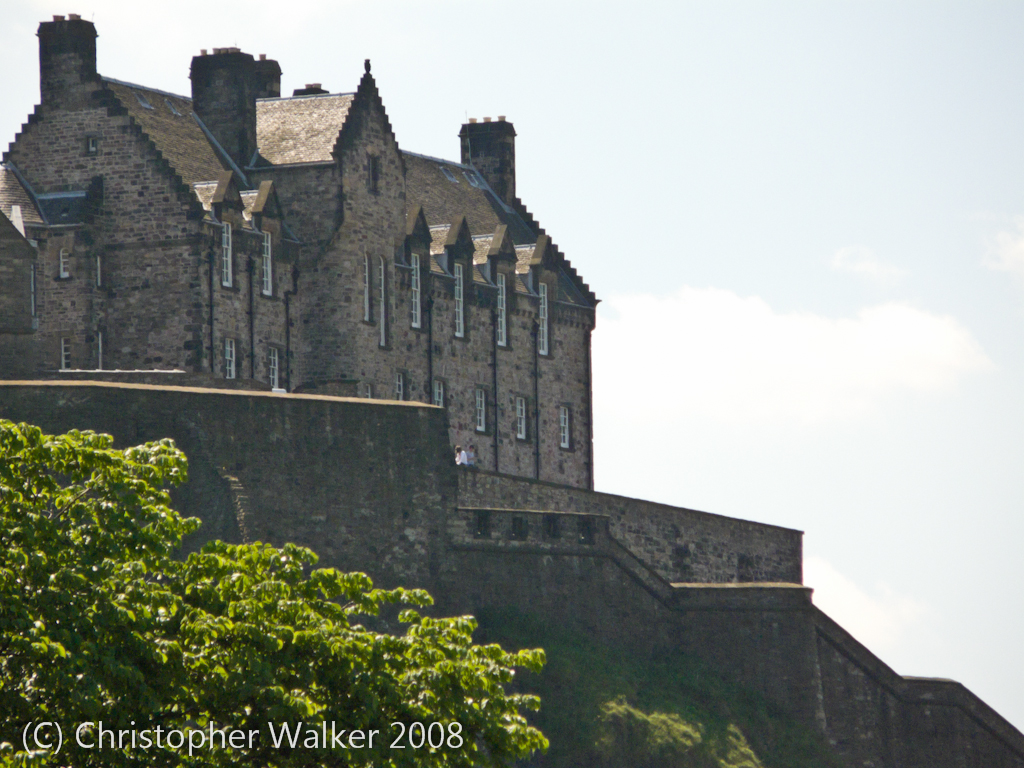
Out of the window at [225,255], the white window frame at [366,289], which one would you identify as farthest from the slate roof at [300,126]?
the window at [225,255]

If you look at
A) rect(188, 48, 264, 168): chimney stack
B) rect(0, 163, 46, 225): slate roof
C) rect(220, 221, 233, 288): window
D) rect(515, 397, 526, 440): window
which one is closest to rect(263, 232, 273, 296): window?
rect(220, 221, 233, 288): window

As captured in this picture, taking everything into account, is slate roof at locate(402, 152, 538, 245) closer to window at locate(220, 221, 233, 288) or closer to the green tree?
window at locate(220, 221, 233, 288)

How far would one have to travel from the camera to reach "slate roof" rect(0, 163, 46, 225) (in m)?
55.8

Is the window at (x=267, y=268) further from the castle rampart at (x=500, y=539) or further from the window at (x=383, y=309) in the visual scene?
the castle rampart at (x=500, y=539)

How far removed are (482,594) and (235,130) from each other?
17.7 metres

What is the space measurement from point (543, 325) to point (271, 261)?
550 inches

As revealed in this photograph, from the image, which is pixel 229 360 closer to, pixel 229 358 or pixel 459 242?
pixel 229 358

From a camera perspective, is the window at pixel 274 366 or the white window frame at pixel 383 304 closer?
the window at pixel 274 366

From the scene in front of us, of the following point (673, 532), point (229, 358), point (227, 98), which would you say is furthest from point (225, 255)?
point (673, 532)

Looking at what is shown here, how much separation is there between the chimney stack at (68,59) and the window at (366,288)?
8795 mm

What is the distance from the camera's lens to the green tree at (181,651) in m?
27.3

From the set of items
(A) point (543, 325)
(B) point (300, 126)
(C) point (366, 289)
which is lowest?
(C) point (366, 289)

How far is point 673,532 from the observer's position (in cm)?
5797

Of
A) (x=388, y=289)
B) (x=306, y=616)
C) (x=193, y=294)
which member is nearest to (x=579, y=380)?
(x=388, y=289)
